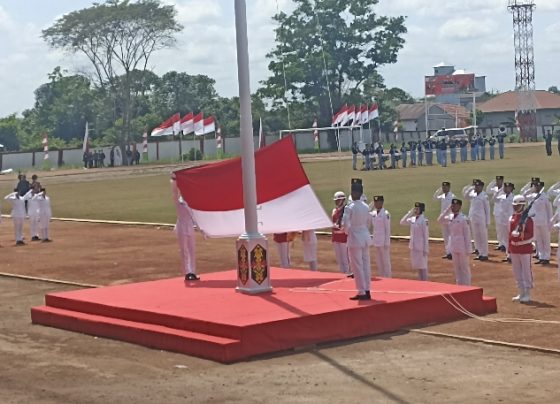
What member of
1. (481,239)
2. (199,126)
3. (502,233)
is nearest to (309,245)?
Result: (481,239)

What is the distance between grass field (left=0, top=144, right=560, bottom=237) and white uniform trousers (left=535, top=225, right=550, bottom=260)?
4.31 metres

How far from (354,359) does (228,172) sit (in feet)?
17.7

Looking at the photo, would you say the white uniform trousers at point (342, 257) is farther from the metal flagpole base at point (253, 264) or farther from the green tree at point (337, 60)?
the green tree at point (337, 60)

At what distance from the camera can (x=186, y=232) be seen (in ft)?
56.7

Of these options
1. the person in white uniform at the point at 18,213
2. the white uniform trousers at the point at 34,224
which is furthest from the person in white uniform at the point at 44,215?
the person in white uniform at the point at 18,213

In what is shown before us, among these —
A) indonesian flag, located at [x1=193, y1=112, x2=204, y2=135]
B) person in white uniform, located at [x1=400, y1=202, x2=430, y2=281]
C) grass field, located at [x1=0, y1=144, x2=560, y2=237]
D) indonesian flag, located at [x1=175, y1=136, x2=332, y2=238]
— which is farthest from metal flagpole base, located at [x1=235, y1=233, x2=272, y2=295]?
indonesian flag, located at [x1=193, y1=112, x2=204, y2=135]

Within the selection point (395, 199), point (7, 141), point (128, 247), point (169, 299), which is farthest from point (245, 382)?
point (7, 141)

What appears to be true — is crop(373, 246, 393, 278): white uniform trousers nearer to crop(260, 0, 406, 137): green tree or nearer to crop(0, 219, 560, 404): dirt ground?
crop(0, 219, 560, 404): dirt ground

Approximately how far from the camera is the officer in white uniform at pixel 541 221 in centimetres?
2058

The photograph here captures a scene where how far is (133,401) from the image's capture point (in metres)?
10.7

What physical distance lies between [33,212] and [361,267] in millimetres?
16479

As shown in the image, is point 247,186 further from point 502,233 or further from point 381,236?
point 502,233

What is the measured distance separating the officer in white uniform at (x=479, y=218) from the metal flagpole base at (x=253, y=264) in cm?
763

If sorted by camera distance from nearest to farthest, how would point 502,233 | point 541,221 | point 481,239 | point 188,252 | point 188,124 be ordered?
point 188,252, point 541,221, point 481,239, point 502,233, point 188,124
